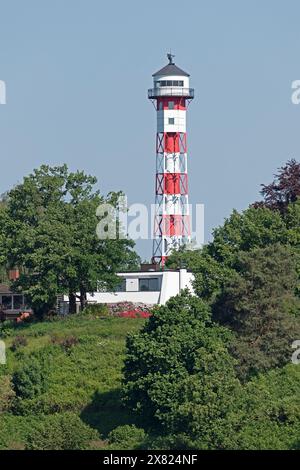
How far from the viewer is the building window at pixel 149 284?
236 ft

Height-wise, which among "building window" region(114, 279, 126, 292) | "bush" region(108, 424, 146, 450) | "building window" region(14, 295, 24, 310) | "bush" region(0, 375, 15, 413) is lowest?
"bush" region(108, 424, 146, 450)

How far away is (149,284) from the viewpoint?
72.2 metres

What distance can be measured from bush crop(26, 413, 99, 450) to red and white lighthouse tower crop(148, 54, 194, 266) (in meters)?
28.2

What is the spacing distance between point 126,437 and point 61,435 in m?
1.99

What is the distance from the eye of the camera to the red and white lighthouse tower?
83312 mm

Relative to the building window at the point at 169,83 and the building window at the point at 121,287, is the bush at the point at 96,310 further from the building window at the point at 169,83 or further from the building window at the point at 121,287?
the building window at the point at 169,83

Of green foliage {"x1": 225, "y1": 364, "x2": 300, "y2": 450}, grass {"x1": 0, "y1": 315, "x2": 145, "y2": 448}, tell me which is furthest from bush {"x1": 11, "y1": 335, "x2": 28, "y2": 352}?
green foliage {"x1": 225, "y1": 364, "x2": 300, "y2": 450}

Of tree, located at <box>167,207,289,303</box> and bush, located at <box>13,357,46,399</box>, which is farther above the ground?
tree, located at <box>167,207,289,303</box>

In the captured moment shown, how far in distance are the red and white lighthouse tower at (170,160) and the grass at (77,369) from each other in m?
17.2

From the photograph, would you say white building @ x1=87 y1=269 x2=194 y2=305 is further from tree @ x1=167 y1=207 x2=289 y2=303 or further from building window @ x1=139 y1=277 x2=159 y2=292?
tree @ x1=167 y1=207 x2=289 y2=303

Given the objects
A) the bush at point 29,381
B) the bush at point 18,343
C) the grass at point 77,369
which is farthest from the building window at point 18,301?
the bush at point 29,381

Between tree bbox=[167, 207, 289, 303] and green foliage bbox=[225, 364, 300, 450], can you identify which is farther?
tree bbox=[167, 207, 289, 303]
